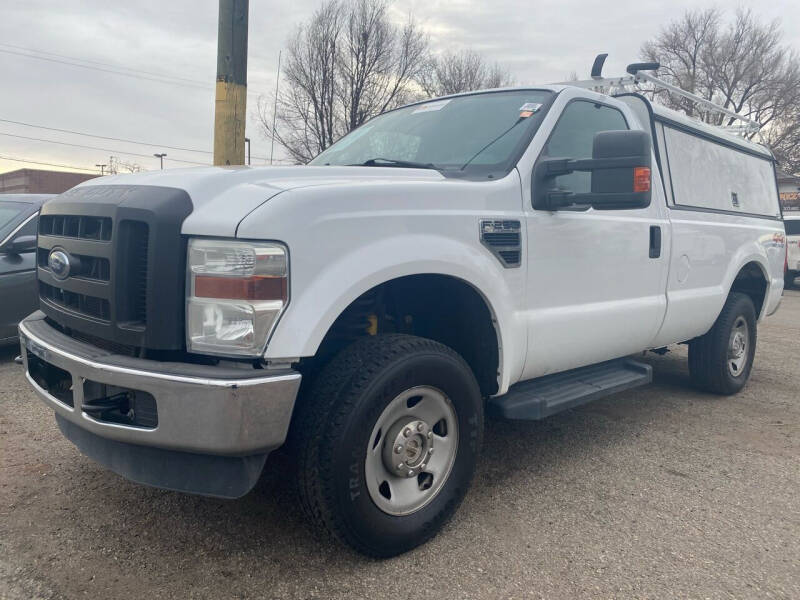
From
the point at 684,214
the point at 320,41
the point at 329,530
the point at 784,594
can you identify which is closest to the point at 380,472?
the point at 329,530

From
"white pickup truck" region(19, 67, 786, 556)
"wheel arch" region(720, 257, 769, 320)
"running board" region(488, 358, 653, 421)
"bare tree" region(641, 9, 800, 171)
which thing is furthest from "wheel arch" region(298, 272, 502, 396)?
"bare tree" region(641, 9, 800, 171)

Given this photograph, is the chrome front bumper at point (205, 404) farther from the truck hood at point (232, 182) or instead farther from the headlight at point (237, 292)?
the truck hood at point (232, 182)

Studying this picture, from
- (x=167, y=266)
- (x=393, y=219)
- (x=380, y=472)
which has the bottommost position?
(x=380, y=472)

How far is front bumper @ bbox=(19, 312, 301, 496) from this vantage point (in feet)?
6.56

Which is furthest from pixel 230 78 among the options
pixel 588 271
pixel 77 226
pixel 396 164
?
pixel 588 271

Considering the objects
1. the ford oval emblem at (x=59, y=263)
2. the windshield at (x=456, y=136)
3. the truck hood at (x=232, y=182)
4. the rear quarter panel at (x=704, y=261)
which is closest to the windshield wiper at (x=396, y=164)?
Answer: the windshield at (x=456, y=136)

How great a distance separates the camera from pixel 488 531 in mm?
2738

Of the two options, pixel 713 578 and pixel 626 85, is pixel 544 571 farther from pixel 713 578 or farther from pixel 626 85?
pixel 626 85

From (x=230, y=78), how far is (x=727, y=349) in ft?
18.4

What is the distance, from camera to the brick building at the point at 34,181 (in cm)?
3147

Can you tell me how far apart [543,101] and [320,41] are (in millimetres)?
23289

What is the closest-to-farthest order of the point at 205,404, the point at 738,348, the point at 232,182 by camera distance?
the point at 205,404 < the point at 232,182 < the point at 738,348

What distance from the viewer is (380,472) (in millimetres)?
2479

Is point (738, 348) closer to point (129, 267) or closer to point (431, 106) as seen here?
point (431, 106)
